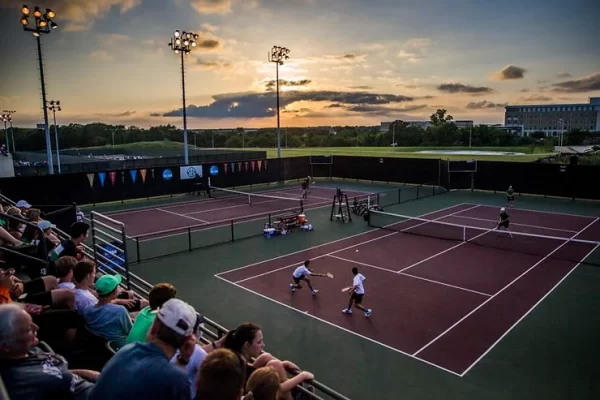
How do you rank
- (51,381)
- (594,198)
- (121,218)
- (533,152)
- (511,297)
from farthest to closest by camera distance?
(533,152) < (594,198) < (121,218) < (511,297) < (51,381)

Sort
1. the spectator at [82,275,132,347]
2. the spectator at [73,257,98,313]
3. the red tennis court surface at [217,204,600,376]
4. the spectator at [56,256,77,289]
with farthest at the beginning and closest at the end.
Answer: the red tennis court surface at [217,204,600,376] < the spectator at [56,256,77,289] < the spectator at [73,257,98,313] < the spectator at [82,275,132,347]

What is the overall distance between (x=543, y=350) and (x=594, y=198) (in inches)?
1087

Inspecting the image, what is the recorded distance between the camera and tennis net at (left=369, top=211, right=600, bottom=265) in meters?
18.6

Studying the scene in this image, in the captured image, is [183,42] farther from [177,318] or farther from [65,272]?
[177,318]

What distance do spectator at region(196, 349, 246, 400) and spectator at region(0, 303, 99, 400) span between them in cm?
139

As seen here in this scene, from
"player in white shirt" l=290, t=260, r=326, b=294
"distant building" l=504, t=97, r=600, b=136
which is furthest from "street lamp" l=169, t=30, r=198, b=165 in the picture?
"distant building" l=504, t=97, r=600, b=136

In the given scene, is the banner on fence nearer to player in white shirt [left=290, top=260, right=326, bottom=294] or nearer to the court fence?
the court fence

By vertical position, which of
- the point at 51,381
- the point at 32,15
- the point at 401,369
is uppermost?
the point at 32,15

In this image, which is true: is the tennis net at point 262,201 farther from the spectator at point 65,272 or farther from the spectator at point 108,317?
the spectator at point 108,317

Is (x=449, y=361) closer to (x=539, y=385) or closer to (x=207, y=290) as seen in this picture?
(x=539, y=385)

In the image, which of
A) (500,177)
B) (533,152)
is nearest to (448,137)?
(533,152)

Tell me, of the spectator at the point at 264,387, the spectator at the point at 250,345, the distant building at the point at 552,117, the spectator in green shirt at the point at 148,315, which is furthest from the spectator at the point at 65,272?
the distant building at the point at 552,117

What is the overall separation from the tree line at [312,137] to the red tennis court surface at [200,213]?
167ft

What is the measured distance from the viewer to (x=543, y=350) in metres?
10.6
